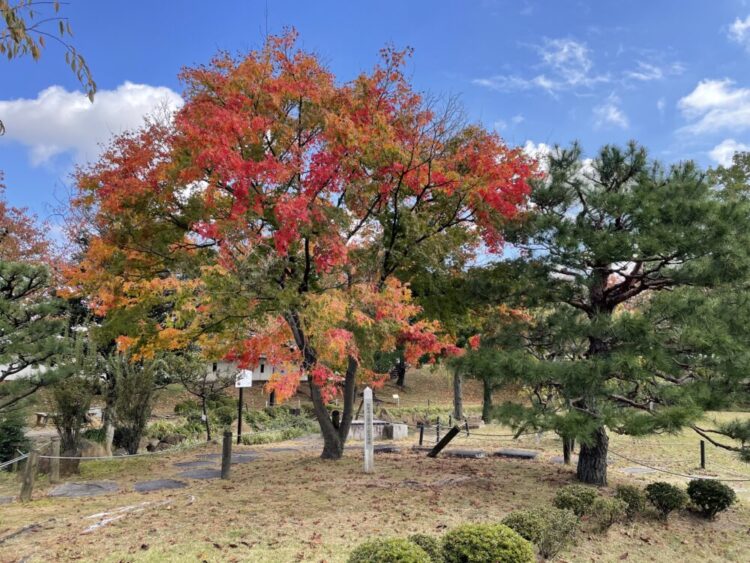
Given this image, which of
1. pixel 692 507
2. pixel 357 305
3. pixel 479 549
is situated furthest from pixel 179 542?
pixel 692 507

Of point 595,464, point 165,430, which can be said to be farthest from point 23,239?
point 595,464

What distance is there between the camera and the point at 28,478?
7.11 metres

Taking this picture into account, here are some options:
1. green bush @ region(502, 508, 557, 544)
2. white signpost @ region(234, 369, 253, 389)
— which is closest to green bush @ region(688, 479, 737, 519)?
green bush @ region(502, 508, 557, 544)

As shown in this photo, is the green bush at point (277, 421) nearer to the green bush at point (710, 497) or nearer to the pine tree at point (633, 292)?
the pine tree at point (633, 292)

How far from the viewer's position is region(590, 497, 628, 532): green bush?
5.85m

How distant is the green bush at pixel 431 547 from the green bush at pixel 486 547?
0.06 metres

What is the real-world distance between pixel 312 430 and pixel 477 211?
1212cm

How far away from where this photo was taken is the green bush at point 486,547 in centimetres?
379

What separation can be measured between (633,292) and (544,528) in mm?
4603

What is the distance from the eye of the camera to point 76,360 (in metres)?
10.2

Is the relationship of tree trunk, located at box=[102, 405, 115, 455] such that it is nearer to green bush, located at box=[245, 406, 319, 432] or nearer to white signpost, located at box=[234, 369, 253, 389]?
white signpost, located at box=[234, 369, 253, 389]

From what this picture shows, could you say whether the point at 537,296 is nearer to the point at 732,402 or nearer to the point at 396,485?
the point at 732,402

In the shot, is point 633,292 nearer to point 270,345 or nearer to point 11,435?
point 270,345

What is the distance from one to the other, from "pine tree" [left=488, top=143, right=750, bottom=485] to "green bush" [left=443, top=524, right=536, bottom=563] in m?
2.47
